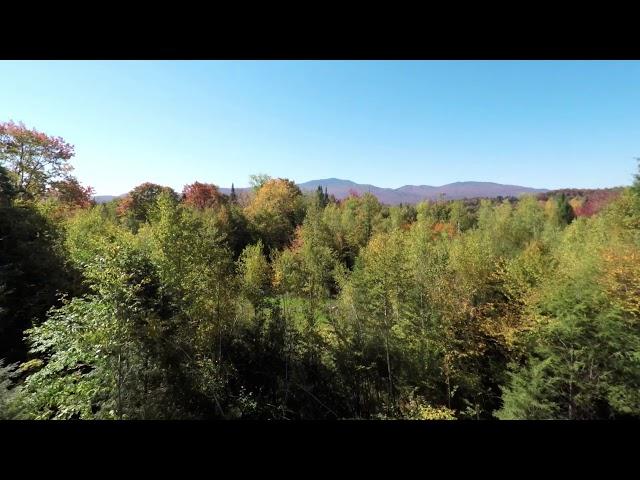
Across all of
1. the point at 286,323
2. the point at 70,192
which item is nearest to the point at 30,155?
the point at 70,192

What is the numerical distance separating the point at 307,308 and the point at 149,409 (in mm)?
7572

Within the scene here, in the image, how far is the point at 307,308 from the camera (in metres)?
14.1

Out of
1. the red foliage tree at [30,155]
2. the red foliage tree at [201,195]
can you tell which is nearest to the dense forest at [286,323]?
the red foliage tree at [30,155]

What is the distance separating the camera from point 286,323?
1320 cm

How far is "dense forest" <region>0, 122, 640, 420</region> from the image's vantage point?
270 inches

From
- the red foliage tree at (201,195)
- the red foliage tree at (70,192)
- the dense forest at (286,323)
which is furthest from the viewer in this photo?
the red foliage tree at (201,195)

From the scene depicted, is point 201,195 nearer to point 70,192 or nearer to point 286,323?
point 70,192

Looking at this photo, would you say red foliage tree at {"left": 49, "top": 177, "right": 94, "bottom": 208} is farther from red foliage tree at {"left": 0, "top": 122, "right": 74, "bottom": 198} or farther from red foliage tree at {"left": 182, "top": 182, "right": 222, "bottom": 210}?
red foliage tree at {"left": 182, "top": 182, "right": 222, "bottom": 210}

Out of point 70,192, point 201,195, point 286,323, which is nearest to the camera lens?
point 286,323

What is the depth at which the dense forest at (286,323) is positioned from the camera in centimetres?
687

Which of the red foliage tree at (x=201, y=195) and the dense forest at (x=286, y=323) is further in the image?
the red foliage tree at (x=201, y=195)

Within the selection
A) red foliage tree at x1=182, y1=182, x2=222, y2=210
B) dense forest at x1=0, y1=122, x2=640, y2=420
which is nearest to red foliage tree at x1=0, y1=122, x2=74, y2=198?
dense forest at x1=0, y1=122, x2=640, y2=420

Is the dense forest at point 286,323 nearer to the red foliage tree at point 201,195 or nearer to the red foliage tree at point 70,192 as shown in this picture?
the red foliage tree at point 70,192
